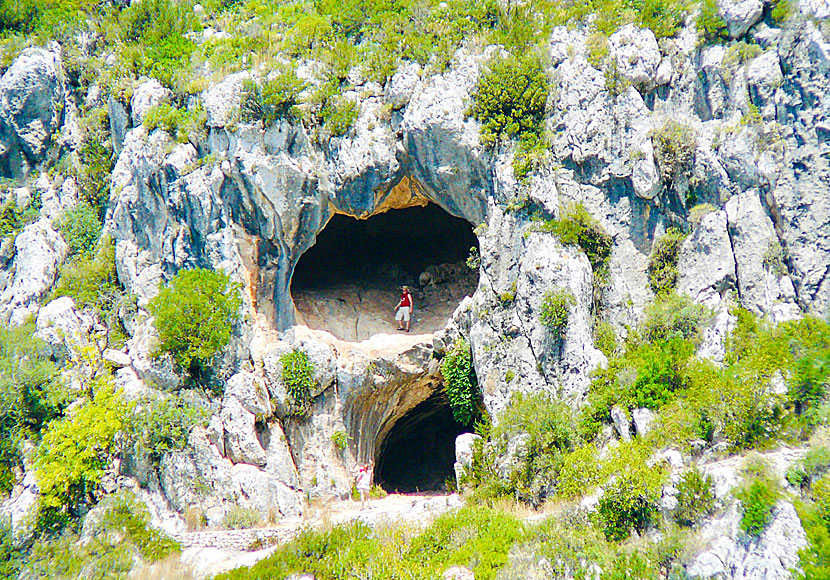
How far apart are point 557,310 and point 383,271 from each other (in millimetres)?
9088

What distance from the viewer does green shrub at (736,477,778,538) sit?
10.7 m

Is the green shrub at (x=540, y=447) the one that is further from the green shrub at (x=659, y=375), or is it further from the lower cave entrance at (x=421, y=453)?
the lower cave entrance at (x=421, y=453)

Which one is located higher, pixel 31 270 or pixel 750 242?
pixel 31 270

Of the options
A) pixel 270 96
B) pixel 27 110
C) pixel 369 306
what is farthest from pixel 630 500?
pixel 27 110

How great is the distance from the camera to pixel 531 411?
1509 cm

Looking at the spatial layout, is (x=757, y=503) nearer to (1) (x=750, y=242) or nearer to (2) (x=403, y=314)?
(1) (x=750, y=242)

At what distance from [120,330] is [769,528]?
1787 centimetres

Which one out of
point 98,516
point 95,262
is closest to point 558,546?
point 98,516

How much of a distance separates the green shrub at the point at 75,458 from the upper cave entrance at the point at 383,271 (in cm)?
640

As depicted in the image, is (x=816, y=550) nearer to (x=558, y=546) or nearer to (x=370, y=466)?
(x=558, y=546)

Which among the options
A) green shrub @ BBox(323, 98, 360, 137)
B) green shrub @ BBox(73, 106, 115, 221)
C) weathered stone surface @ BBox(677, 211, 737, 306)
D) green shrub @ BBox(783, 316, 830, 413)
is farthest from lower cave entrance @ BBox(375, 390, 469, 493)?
green shrub @ BBox(73, 106, 115, 221)

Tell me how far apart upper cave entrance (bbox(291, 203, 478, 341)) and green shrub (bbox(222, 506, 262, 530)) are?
661 centimetres

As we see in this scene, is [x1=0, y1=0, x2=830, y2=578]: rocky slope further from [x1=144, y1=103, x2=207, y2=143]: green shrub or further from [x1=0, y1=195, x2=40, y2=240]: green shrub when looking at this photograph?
[x1=0, y1=195, x2=40, y2=240]: green shrub

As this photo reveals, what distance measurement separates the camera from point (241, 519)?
49.8 ft
